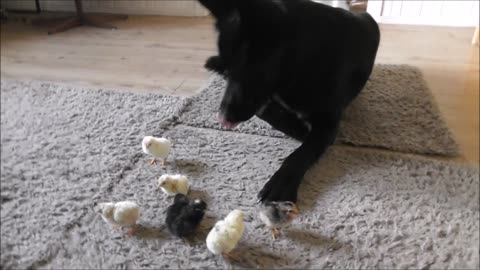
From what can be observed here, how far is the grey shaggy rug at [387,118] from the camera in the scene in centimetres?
117

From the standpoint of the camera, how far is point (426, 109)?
1333 millimetres

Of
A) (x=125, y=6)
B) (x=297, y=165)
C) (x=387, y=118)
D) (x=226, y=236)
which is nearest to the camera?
(x=226, y=236)

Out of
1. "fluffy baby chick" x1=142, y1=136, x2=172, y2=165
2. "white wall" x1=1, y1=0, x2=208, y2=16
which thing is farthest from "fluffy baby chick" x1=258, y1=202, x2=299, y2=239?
"white wall" x1=1, y1=0, x2=208, y2=16

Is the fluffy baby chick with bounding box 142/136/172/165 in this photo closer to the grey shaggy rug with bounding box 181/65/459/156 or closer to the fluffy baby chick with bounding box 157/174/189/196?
the fluffy baby chick with bounding box 157/174/189/196

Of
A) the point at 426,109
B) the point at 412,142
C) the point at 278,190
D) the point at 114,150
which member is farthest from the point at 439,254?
the point at 114,150

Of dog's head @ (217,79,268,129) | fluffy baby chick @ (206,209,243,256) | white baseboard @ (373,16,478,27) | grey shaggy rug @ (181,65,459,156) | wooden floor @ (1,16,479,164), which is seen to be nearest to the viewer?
fluffy baby chick @ (206,209,243,256)

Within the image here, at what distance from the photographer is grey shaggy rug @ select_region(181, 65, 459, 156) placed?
117cm

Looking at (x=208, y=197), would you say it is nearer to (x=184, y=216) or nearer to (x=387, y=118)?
(x=184, y=216)

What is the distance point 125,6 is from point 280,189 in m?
1.93

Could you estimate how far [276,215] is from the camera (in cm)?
83

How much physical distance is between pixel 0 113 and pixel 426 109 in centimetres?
122

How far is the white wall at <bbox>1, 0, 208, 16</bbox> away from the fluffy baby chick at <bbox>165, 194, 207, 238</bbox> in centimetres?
177

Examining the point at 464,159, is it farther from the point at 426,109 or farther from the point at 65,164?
the point at 65,164

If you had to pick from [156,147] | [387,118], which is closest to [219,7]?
[156,147]
